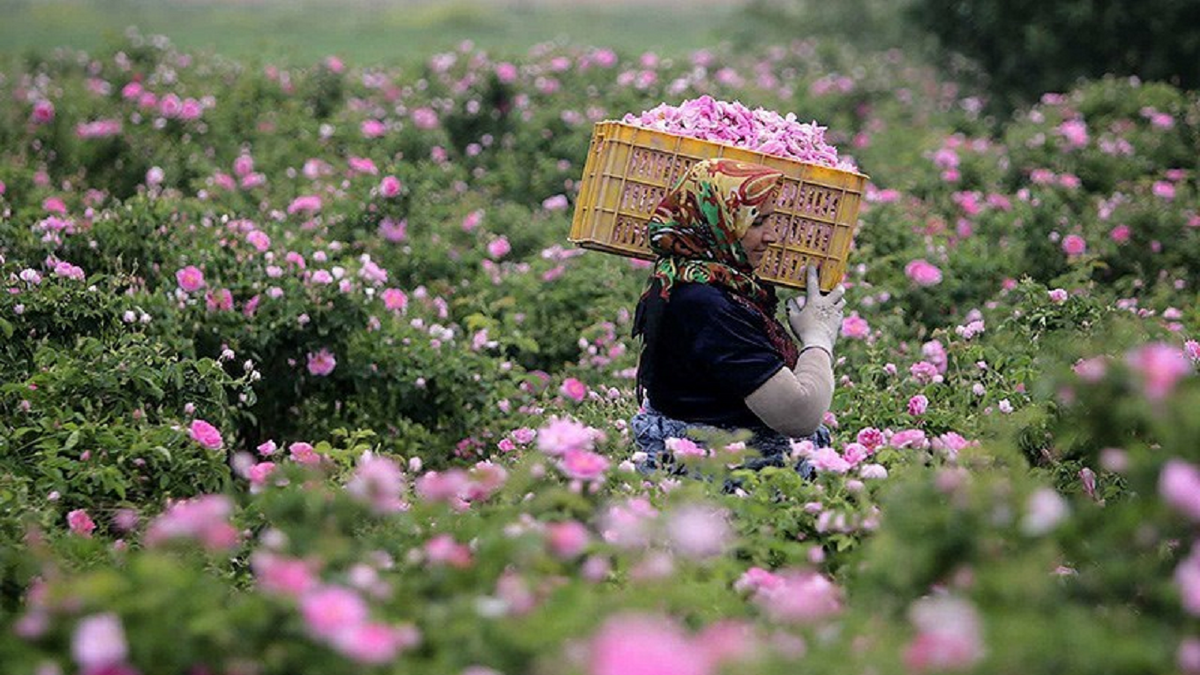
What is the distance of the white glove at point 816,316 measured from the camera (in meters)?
3.43

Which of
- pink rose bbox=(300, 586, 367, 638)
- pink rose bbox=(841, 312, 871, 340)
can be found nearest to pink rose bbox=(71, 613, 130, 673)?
pink rose bbox=(300, 586, 367, 638)

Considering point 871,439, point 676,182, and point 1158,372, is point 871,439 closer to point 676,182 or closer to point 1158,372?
point 676,182

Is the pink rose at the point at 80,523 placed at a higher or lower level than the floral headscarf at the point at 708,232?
lower

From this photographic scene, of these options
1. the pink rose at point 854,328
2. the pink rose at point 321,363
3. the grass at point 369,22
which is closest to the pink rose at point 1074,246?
the pink rose at point 854,328

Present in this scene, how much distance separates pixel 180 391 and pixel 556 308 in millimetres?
2281

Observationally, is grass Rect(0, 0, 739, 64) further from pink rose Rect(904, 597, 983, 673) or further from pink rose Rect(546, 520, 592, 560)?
pink rose Rect(904, 597, 983, 673)

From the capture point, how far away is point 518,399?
5109 millimetres

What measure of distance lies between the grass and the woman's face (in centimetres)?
1627

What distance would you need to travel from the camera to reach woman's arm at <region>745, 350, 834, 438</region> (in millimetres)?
3258

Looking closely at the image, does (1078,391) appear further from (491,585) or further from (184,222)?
(184,222)

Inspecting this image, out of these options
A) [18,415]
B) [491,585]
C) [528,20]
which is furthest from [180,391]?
[528,20]

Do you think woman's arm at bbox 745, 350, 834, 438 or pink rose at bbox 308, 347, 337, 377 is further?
pink rose at bbox 308, 347, 337, 377

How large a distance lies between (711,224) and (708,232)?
0.02 m

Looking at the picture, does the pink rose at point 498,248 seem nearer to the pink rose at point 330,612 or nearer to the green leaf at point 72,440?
the green leaf at point 72,440
